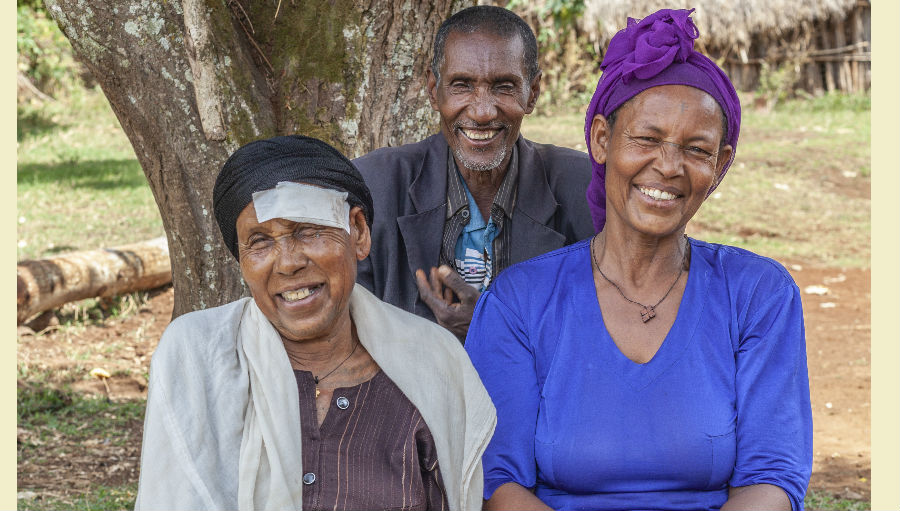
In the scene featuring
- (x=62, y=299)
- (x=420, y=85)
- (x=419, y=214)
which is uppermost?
(x=420, y=85)

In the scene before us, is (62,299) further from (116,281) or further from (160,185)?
(160,185)

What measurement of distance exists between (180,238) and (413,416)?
5.90 ft

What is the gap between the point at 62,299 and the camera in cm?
693

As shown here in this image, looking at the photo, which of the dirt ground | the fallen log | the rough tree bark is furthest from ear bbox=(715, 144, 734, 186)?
the fallen log

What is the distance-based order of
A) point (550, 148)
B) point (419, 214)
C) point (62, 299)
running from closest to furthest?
point (419, 214)
point (550, 148)
point (62, 299)

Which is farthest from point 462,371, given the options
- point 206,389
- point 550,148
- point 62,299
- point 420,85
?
point 62,299

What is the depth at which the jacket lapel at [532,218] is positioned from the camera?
11.4ft

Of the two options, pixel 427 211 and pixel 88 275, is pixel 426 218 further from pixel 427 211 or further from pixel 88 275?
pixel 88 275

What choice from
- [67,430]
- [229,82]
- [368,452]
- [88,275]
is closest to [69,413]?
[67,430]

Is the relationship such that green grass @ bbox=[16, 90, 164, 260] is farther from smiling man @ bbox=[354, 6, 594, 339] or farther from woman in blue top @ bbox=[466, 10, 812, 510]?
woman in blue top @ bbox=[466, 10, 812, 510]

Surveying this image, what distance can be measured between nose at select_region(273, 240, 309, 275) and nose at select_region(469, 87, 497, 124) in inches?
44.6

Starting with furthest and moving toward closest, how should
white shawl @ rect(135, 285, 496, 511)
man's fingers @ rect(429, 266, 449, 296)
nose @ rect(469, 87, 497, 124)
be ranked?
nose @ rect(469, 87, 497, 124), man's fingers @ rect(429, 266, 449, 296), white shawl @ rect(135, 285, 496, 511)

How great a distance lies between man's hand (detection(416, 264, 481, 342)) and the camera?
3.14 meters

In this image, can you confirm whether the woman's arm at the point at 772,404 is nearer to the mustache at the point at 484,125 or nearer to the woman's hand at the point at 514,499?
the woman's hand at the point at 514,499
